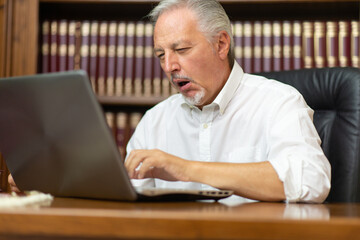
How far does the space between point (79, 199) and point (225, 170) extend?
0.95ft

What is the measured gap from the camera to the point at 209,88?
1369 millimetres

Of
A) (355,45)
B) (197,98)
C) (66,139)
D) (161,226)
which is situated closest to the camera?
(161,226)

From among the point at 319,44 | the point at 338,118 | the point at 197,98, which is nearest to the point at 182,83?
the point at 197,98

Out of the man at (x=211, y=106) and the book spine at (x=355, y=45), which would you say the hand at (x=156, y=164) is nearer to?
the man at (x=211, y=106)

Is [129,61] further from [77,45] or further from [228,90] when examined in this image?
[228,90]

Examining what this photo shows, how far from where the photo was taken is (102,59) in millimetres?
1958

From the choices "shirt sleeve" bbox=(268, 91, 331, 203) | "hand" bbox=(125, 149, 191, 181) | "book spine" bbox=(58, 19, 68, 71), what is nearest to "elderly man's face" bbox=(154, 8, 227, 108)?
"shirt sleeve" bbox=(268, 91, 331, 203)

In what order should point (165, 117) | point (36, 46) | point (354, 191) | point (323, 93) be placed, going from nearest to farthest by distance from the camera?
point (354, 191)
point (323, 93)
point (165, 117)
point (36, 46)

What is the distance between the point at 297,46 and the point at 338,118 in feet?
2.34

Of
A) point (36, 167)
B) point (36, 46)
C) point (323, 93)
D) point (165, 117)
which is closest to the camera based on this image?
point (36, 167)

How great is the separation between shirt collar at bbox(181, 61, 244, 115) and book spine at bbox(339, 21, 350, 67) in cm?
64

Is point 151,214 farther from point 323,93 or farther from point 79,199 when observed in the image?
point 323,93

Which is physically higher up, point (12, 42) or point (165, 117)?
point (12, 42)

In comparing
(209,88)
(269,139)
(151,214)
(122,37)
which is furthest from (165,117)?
(151,214)
